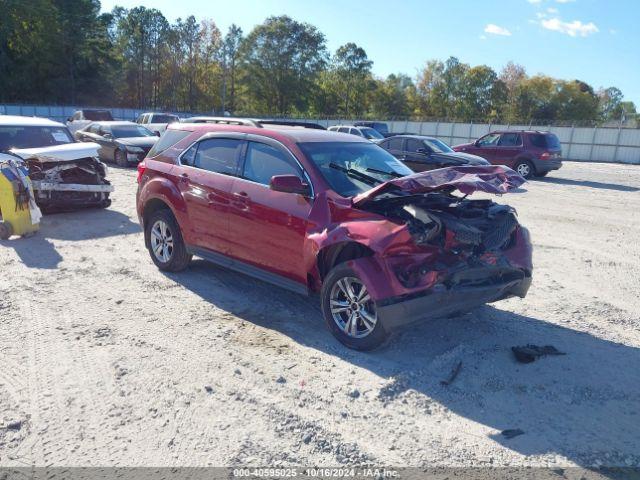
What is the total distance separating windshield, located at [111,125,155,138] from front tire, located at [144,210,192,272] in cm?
1328

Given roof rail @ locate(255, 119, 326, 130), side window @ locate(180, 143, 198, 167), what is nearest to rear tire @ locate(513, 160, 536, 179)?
roof rail @ locate(255, 119, 326, 130)

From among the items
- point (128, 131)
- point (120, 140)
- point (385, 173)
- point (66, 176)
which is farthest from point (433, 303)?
point (128, 131)

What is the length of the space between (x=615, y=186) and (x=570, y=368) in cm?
1695

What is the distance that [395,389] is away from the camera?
4.01 m

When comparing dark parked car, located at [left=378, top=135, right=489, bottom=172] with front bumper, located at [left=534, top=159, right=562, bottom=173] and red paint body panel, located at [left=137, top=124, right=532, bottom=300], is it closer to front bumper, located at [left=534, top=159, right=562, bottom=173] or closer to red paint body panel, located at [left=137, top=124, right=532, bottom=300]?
front bumper, located at [left=534, top=159, right=562, bottom=173]

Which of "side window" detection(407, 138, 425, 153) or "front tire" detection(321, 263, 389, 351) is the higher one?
"side window" detection(407, 138, 425, 153)

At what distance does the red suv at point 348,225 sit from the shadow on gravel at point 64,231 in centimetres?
235

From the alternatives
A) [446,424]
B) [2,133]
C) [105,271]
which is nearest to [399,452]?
[446,424]

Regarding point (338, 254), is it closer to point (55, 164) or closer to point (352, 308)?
point (352, 308)

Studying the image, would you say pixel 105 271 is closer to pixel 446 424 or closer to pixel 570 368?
pixel 446 424

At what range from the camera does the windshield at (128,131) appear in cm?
1891

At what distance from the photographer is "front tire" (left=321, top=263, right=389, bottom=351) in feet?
14.7

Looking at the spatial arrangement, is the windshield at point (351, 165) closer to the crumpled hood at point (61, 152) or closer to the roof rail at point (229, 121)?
the roof rail at point (229, 121)

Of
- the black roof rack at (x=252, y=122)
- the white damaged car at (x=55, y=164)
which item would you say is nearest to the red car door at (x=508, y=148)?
the white damaged car at (x=55, y=164)
